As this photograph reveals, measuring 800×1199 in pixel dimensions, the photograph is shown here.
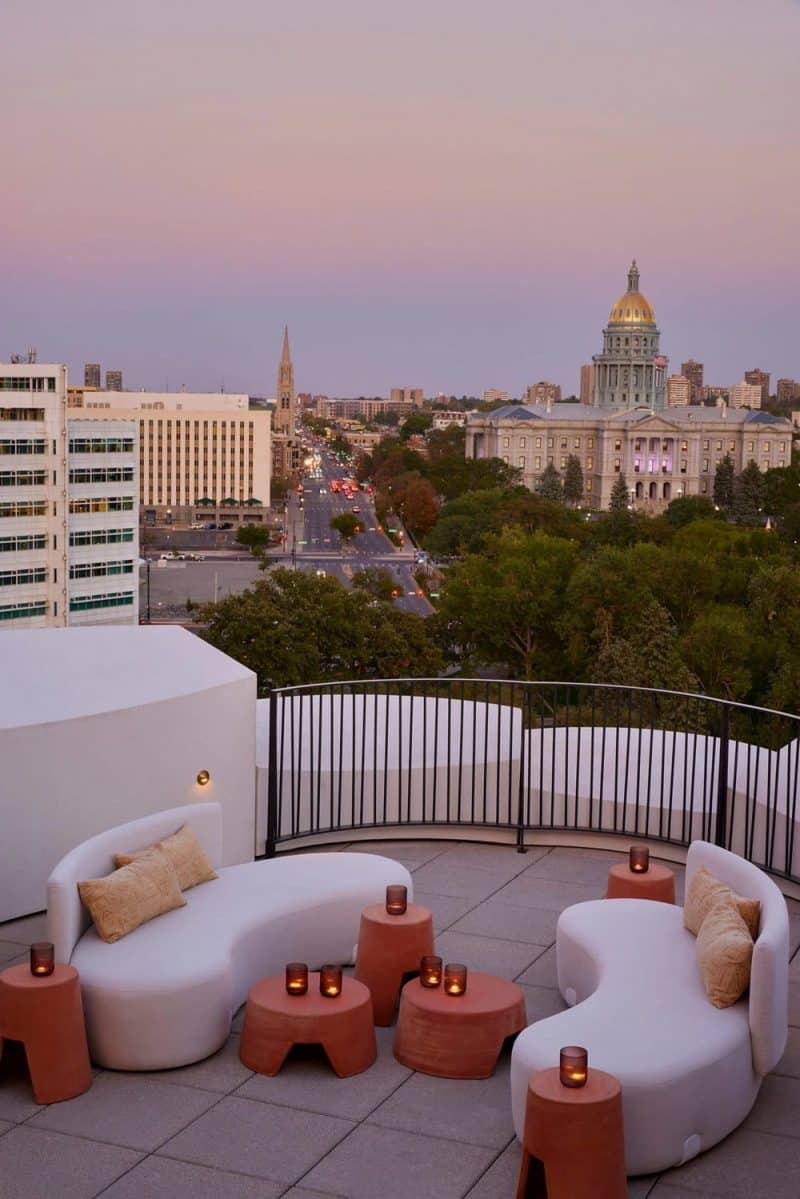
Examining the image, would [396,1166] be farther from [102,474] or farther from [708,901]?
[102,474]

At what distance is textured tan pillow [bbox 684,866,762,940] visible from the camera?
6.14 metres

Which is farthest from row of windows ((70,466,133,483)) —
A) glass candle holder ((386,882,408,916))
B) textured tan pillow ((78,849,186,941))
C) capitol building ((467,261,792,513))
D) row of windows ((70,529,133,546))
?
capitol building ((467,261,792,513))

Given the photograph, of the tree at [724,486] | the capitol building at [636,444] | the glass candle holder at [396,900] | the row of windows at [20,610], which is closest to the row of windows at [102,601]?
the row of windows at [20,610]

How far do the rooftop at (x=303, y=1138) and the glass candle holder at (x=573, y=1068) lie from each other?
499 millimetres

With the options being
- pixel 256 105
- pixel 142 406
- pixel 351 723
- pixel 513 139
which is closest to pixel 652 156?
pixel 513 139

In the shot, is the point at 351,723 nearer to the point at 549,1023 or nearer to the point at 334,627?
the point at 549,1023

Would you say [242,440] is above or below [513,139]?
below

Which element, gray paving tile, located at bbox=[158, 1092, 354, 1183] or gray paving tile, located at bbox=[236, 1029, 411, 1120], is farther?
gray paving tile, located at bbox=[236, 1029, 411, 1120]

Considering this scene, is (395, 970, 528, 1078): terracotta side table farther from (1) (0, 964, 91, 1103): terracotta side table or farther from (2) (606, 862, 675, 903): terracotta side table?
(2) (606, 862, 675, 903): terracotta side table

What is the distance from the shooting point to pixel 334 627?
44.0 meters

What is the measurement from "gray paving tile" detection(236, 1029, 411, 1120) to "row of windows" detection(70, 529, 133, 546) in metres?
80.0

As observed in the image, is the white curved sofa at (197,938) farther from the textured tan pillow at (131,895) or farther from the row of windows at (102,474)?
the row of windows at (102,474)

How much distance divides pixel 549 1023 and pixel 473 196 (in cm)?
10562

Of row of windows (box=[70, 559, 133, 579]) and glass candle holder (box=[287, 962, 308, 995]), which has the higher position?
glass candle holder (box=[287, 962, 308, 995])
